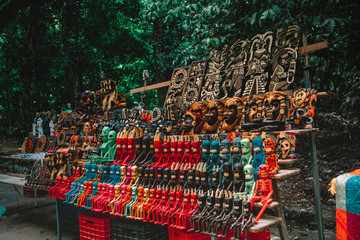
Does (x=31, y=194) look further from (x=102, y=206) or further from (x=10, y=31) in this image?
(x=10, y=31)

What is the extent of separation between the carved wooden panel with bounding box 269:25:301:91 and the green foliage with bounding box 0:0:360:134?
308 mm

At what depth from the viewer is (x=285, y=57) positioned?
360 centimetres

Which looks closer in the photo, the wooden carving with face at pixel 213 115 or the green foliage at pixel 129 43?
the wooden carving with face at pixel 213 115

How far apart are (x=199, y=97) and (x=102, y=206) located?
221 centimetres

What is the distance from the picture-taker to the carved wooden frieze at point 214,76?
4.27m

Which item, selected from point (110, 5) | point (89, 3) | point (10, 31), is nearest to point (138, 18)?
point (110, 5)

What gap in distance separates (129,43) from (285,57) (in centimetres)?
859

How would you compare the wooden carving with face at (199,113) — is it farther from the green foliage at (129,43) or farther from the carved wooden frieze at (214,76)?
the green foliage at (129,43)

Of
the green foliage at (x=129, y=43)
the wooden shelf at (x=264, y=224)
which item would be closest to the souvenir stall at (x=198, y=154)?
the wooden shelf at (x=264, y=224)

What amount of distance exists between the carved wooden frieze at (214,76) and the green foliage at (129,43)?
13.3 inches

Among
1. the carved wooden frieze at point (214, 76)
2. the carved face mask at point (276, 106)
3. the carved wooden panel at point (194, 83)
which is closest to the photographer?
the carved face mask at point (276, 106)

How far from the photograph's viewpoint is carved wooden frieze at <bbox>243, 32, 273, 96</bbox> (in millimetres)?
3748

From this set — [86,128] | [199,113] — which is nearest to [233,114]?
[199,113]

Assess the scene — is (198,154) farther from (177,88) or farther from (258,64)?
(177,88)
